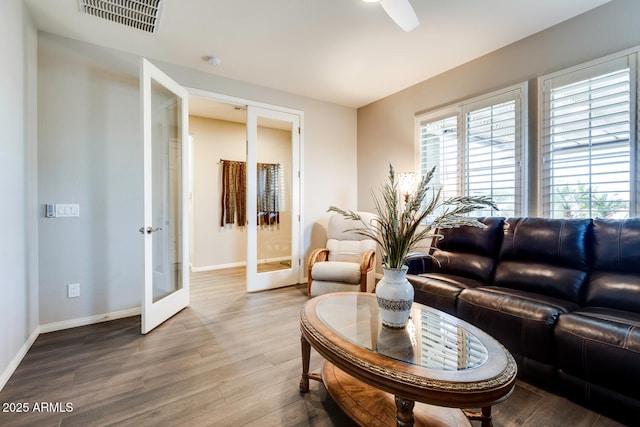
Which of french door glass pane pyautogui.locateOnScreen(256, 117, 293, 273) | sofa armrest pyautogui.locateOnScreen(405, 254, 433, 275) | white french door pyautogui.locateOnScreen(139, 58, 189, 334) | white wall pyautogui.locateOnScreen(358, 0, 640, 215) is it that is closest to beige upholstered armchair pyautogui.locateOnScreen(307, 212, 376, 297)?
sofa armrest pyautogui.locateOnScreen(405, 254, 433, 275)

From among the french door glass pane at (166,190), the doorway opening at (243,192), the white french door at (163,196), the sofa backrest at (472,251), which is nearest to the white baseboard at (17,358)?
the white french door at (163,196)

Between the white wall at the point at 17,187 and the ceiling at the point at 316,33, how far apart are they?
465mm

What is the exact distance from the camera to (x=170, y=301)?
298cm

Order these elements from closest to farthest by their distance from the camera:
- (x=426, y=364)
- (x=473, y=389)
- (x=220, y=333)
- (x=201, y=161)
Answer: (x=473, y=389) → (x=426, y=364) → (x=220, y=333) → (x=201, y=161)

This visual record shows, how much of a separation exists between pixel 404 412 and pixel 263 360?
4.33ft

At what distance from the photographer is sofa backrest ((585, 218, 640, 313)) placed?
187 centimetres

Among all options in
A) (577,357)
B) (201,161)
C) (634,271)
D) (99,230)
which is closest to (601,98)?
(634,271)

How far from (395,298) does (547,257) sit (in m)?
1.58

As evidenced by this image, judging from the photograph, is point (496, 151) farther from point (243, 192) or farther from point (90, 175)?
point (243, 192)

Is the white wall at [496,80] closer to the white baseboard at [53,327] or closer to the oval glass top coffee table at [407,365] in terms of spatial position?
the oval glass top coffee table at [407,365]

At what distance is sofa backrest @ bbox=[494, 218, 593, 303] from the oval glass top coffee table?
1060 millimetres

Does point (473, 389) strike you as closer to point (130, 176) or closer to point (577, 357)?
point (577, 357)

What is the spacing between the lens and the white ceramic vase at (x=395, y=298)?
1.56m

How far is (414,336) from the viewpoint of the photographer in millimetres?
1504
